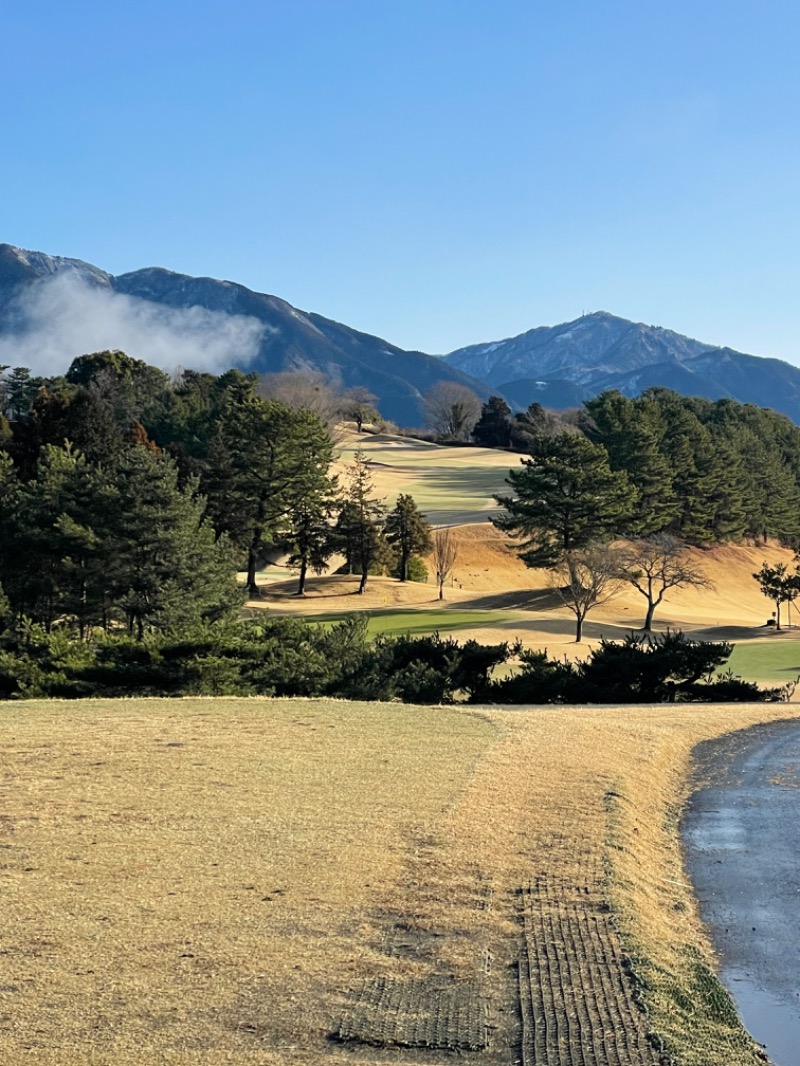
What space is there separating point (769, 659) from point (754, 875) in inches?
1231

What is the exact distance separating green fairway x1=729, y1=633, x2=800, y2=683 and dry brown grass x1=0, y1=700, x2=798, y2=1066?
20620 mm

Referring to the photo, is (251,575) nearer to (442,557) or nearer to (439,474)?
(442,557)

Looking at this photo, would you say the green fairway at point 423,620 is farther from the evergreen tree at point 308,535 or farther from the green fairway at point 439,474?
the green fairway at point 439,474

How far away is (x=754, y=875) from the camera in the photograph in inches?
424

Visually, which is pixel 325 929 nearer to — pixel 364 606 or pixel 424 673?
pixel 424 673

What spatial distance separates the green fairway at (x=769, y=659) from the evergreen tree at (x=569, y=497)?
12.1 meters

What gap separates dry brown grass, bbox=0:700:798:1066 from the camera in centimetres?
640

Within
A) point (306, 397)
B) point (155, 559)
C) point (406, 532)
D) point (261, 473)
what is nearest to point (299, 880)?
point (155, 559)

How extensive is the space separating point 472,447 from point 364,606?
3057 inches

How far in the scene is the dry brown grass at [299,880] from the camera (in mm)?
6398

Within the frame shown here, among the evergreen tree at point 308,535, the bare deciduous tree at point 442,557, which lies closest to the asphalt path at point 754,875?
the bare deciduous tree at point 442,557

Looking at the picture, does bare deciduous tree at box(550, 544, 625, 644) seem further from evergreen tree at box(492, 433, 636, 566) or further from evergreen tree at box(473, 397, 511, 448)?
evergreen tree at box(473, 397, 511, 448)

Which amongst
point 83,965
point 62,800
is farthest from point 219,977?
point 62,800

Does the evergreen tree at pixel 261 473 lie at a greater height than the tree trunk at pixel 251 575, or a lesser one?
greater
